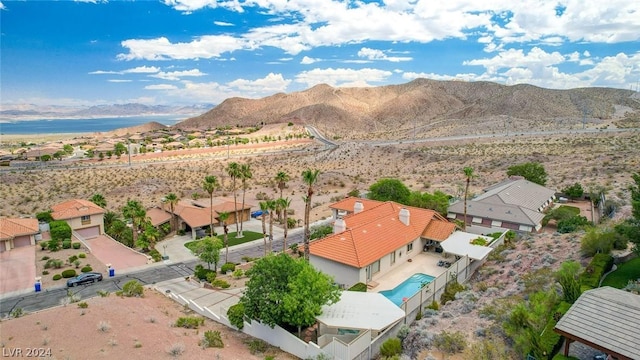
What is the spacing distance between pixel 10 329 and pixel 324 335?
15.9 metres

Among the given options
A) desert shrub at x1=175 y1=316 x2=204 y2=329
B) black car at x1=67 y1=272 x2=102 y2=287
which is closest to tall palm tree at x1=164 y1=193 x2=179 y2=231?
black car at x1=67 y1=272 x2=102 y2=287

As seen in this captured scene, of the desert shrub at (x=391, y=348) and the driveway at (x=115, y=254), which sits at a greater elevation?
the desert shrub at (x=391, y=348)

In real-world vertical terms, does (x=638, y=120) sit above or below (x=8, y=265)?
above

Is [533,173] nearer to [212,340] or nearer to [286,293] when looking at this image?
[286,293]

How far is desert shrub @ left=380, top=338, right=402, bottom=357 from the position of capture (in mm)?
19555

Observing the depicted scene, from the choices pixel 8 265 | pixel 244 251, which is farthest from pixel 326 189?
pixel 8 265

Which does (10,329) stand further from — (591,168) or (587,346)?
(591,168)

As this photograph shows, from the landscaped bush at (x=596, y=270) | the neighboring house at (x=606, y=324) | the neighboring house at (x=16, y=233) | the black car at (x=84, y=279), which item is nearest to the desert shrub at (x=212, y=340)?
the neighboring house at (x=606, y=324)

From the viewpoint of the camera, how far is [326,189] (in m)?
72.8

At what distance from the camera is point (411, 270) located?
32062 mm

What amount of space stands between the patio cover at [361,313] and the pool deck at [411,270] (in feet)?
17.9

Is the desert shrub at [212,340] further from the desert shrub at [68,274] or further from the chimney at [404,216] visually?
the desert shrub at [68,274]

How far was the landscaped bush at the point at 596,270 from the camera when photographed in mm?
21606

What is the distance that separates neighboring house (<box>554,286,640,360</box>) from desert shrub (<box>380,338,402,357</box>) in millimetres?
6814
